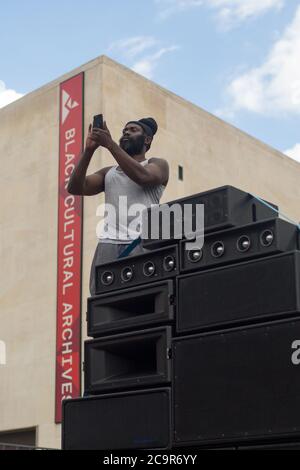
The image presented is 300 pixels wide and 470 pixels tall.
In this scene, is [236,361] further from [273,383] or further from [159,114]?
[159,114]

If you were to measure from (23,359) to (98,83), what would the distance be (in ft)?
16.8

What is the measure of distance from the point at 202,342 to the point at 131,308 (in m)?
0.74

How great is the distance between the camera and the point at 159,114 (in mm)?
16734

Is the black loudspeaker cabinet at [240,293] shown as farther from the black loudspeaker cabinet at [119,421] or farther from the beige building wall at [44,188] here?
the beige building wall at [44,188]

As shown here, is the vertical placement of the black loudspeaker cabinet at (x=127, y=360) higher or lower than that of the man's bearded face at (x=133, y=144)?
lower

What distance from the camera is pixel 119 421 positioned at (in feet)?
15.9

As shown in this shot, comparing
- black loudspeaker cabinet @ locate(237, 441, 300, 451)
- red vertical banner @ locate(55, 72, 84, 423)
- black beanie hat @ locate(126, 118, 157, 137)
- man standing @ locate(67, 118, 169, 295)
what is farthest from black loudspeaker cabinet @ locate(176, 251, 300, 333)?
red vertical banner @ locate(55, 72, 84, 423)

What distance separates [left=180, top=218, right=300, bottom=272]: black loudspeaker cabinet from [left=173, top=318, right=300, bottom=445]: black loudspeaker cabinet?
46 centimetres

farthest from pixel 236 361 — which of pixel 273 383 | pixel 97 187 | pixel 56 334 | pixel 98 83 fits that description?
pixel 98 83

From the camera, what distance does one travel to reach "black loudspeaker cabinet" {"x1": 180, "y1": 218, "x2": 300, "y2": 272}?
478 centimetres

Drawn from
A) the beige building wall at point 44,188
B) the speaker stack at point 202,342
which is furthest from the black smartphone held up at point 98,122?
the beige building wall at point 44,188

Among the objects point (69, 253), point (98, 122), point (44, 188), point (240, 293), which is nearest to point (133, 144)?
point (98, 122)

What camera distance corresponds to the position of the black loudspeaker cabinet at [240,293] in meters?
4.53

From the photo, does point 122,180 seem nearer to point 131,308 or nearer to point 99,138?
point 99,138
